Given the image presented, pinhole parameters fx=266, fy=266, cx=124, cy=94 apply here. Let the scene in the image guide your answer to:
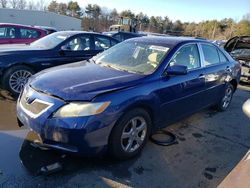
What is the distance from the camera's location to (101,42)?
719 centimetres

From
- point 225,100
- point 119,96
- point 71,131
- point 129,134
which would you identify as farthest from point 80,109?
point 225,100

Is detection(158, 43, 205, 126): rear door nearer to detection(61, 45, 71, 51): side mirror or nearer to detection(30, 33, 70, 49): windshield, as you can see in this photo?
detection(61, 45, 71, 51): side mirror

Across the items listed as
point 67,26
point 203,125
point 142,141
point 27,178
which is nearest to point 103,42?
point 203,125

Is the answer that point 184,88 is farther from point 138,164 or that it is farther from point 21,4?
point 21,4

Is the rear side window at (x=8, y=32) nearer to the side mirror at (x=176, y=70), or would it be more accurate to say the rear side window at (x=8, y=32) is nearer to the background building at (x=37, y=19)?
the side mirror at (x=176, y=70)

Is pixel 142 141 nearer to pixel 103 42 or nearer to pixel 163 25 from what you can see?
pixel 103 42

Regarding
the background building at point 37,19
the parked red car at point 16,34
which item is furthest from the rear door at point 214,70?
the background building at point 37,19

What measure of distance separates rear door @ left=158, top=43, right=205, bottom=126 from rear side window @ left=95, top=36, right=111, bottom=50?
318 cm

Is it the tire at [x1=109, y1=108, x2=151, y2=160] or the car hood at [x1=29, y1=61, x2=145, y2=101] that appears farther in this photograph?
the tire at [x1=109, y1=108, x2=151, y2=160]

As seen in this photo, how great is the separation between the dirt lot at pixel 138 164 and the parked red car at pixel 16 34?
567 centimetres

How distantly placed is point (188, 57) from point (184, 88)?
0.60 m

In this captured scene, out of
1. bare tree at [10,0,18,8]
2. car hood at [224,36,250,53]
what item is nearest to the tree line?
bare tree at [10,0,18,8]

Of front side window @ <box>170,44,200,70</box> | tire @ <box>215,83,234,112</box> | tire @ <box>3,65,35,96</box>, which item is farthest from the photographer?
tire @ <box>215,83,234,112</box>

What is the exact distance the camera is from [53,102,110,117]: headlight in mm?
2916
